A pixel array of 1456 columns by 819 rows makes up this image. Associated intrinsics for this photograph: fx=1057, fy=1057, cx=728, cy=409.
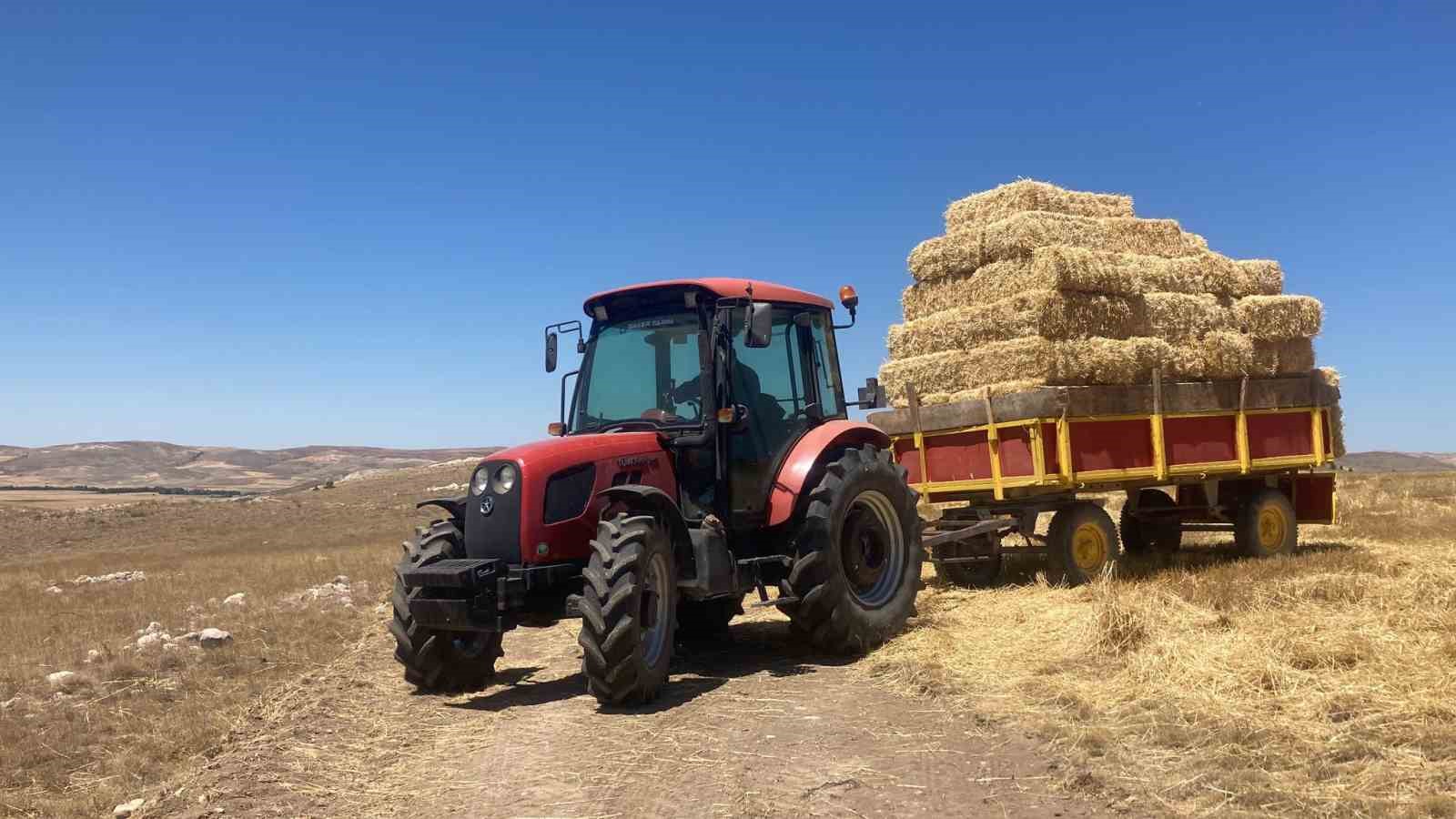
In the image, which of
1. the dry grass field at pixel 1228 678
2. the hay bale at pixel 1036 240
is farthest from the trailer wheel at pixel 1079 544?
the hay bale at pixel 1036 240

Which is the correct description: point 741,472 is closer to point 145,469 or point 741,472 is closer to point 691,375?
point 691,375

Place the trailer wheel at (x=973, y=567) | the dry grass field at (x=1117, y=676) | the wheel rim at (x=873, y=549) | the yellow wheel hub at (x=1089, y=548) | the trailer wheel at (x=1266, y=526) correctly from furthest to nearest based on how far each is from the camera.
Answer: the trailer wheel at (x=1266, y=526) → the trailer wheel at (x=973, y=567) → the yellow wheel hub at (x=1089, y=548) → the wheel rim at (x=873, y=549) → the dry grass field at (x=1117, y=676)

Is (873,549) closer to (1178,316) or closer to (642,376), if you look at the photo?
(642,376)

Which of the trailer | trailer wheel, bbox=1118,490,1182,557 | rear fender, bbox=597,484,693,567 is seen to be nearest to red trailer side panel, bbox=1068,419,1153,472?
the trailer

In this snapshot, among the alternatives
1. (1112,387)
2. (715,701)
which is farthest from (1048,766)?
(1112,387)

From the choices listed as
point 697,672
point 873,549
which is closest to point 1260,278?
point 873,549

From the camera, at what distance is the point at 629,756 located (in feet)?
17.3

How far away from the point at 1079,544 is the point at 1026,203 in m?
3.39

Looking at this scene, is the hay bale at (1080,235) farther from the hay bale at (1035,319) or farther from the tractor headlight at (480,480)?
the tractor headlight at (480,480)

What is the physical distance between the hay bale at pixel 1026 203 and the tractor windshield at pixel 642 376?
169 inches

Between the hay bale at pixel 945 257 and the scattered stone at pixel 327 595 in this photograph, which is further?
the scattered stone at pixel 327 595

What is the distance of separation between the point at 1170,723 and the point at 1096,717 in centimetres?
40

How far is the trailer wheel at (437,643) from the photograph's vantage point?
6.80 m

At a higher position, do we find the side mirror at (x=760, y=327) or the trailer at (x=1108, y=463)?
the side mirror at (x=760, y=327)
